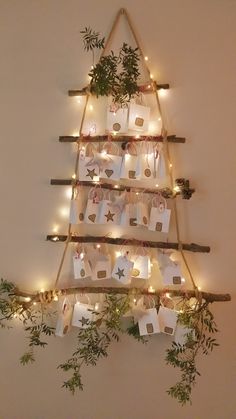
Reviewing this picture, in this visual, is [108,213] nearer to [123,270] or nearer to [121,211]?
[121,211]

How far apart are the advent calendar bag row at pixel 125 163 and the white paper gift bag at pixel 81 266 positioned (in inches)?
14.9

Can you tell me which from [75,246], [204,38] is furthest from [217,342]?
[204,38]

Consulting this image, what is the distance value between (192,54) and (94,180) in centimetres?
79

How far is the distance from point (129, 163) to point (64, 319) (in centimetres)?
82

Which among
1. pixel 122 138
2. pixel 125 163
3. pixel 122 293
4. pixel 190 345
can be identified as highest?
pixel 122 138

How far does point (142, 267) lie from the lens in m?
1.83

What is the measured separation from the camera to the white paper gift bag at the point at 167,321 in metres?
1.84

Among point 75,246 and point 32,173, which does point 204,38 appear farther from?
point 75,246

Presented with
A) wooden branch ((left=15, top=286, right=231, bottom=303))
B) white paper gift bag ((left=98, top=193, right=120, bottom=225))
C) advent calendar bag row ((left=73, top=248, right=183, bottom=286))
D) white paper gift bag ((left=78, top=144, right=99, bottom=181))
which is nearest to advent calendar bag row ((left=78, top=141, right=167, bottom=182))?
white paper gift bag ((left=78, top=144, right=99, bottom=181))

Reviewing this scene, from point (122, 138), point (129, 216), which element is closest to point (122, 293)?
point (129, 216)

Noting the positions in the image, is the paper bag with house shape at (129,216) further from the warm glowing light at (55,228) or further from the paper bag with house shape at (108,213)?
the warm glowing light at (55,228)

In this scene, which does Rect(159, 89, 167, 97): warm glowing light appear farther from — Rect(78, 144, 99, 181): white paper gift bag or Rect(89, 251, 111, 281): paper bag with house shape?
Rect(89, 251, 111, 281): paper bag with house shape

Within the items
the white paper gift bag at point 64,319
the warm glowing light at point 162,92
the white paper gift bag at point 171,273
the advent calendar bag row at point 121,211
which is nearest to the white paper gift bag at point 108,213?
the advent calendar bag row at point 121,211

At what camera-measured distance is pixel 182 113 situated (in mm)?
1896
